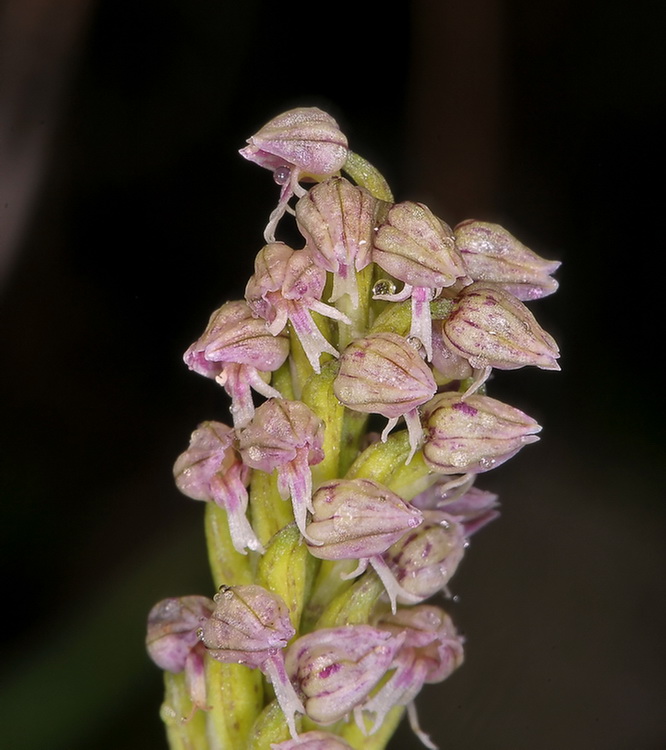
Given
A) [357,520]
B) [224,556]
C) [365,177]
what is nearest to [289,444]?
[357,520]

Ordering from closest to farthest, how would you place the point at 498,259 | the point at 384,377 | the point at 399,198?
the point at 384,377, the point at 498,259, the point at 399,198

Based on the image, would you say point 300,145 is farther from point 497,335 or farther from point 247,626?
point 247,626

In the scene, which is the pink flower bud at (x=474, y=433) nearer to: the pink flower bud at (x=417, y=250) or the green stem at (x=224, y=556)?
the pink flower bud at (x=417, y=250)

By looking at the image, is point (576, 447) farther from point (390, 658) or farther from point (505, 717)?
point (390, 658)

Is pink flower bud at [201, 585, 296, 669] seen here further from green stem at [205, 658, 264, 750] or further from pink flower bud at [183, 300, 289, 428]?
pink flower bud at [183, 300, 289, 428]

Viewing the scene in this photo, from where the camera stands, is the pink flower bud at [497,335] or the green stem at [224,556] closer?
the pink flower bud at [497,335]

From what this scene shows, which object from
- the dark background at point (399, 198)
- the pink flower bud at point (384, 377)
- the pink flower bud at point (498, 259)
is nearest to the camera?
the pink flower bud at point (384, 377)

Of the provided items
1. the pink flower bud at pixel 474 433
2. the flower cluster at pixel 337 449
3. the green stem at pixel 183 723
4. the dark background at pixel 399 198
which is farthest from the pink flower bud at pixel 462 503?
the dark background at pixel 399 198

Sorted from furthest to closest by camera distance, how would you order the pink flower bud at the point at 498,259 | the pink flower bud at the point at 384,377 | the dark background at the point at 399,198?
1. the dark background at the point at 399,198
2. the pink flower bud at the point at 498,259
3. the pink flower bud at the point at 384,377

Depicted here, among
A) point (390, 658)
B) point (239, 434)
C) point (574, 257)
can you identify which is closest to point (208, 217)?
point (574, 257)
